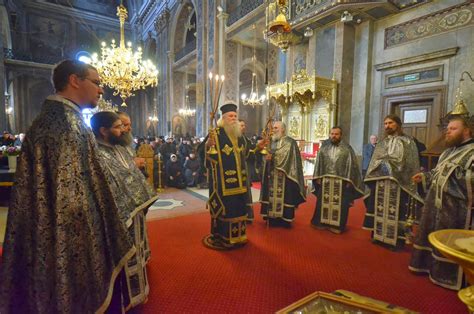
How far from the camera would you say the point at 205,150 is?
388 centimetres

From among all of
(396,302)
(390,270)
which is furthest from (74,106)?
(390,270)

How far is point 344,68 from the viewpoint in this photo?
8.26 metres

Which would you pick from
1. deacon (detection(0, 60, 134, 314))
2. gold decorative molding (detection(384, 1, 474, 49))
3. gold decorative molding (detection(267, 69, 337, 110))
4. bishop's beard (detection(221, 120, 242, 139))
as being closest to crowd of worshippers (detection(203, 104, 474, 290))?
bishop's beard (detection(221, 120, 242, 139))

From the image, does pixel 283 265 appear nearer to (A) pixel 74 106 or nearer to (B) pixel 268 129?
(B) pixel 268 129

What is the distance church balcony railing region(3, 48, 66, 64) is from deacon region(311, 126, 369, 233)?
23.2 m

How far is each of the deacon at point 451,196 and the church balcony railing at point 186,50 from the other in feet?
51.0

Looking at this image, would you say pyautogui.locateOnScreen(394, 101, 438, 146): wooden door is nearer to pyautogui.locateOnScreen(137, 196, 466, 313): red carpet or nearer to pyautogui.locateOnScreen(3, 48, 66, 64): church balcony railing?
pyautogui.locateOnScreen(137, 196, 466, 313): red carpet

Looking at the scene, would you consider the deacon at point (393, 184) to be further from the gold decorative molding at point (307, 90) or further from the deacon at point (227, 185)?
the gold decorative molding at point (307, 90)

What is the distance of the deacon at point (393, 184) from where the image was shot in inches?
143

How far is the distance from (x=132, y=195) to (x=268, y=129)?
267 cm

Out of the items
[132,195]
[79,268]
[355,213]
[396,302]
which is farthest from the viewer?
[355,213]

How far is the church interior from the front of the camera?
8.95 ft

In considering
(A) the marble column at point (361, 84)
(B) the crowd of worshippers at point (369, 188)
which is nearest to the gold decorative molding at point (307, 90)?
(A) the marble column at point (361, 84)

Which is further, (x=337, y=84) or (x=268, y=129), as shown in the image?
(x=337, y=84)
